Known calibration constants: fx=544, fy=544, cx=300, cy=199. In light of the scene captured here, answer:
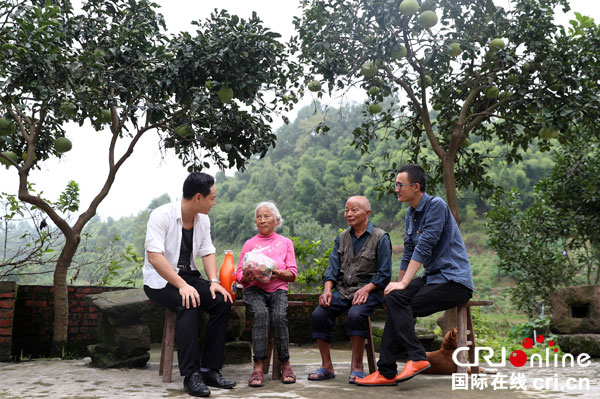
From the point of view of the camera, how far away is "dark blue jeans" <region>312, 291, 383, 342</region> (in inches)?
143

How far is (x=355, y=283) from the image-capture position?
3.87 m

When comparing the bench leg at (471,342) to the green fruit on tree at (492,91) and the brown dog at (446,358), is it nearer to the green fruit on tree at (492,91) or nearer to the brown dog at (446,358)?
the brown dog at (446,358)

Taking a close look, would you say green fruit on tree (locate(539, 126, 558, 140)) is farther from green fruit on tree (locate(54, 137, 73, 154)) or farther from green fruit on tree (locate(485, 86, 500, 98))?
green fruit on tree (locate(54, 137, 73, 154))

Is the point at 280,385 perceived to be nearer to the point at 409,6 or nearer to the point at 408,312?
the point at 408,312

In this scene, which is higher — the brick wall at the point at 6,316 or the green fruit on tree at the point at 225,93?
the green fruit on tree at the point at 225,93

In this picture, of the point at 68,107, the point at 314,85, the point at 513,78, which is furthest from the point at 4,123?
the point at 513,78

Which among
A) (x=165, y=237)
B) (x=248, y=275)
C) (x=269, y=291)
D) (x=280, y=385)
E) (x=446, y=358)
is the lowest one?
(x=280, y=385)

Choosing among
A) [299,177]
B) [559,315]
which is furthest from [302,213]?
[559,315]

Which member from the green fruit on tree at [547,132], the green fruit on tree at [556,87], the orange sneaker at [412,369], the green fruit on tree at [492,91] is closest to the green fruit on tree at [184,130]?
the green fruit on tree at [492,91]

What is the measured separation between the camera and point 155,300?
3.68 m

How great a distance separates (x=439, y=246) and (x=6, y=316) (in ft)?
12.4

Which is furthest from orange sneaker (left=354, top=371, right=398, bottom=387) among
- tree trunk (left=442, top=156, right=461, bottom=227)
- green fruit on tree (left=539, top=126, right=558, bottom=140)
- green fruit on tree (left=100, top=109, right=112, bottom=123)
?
green fruit on tree (left=100, top=109, right=112, bottom=123)

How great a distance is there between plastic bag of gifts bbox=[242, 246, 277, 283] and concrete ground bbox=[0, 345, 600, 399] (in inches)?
28.0

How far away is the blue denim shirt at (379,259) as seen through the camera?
3.76 meters
